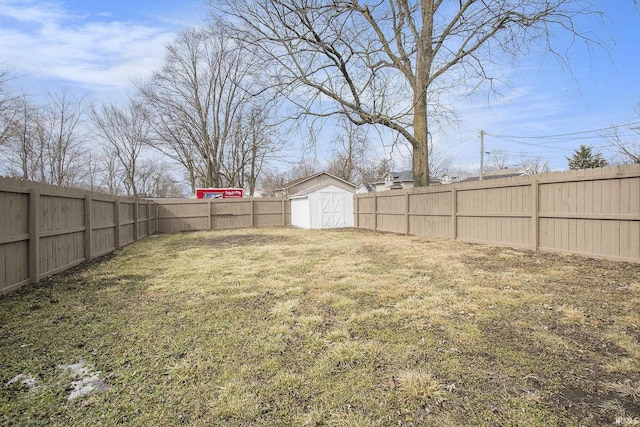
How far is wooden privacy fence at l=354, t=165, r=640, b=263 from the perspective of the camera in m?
5.19

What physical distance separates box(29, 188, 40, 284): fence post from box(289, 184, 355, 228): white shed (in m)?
11.7

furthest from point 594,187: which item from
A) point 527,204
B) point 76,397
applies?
point 76,397

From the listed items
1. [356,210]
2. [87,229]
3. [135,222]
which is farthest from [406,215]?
[135,222]

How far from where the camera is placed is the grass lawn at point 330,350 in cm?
174

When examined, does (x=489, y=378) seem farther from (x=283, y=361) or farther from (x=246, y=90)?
(x=246, y=90)

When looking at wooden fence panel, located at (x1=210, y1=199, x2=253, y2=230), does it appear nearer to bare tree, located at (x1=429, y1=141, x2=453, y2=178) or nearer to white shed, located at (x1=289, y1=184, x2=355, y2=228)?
white shed, located at (x1=289, y1=184, x2=355, y2=228)

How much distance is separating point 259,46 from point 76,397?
29.7ft

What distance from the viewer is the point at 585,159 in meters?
26.8

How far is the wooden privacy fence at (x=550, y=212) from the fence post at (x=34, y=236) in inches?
333

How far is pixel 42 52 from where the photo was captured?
967 cm

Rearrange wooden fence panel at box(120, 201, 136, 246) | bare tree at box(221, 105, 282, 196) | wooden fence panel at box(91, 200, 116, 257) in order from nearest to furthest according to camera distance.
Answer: wooden fence panel at box(91, 200, 116, 257) < wooden fence panel at box(120, 201, 136, 246) < bare tree at box(221, 105, 282, 196)

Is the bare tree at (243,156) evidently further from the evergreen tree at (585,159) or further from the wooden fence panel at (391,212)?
the evergreen tree at (585,159)

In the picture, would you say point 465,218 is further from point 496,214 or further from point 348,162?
point 348,162

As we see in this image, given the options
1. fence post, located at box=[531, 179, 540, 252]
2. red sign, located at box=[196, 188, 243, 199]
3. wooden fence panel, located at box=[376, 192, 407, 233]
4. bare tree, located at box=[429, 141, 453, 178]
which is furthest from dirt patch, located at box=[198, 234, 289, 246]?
bare tree, located at box=[429, 141, 453, 178]
